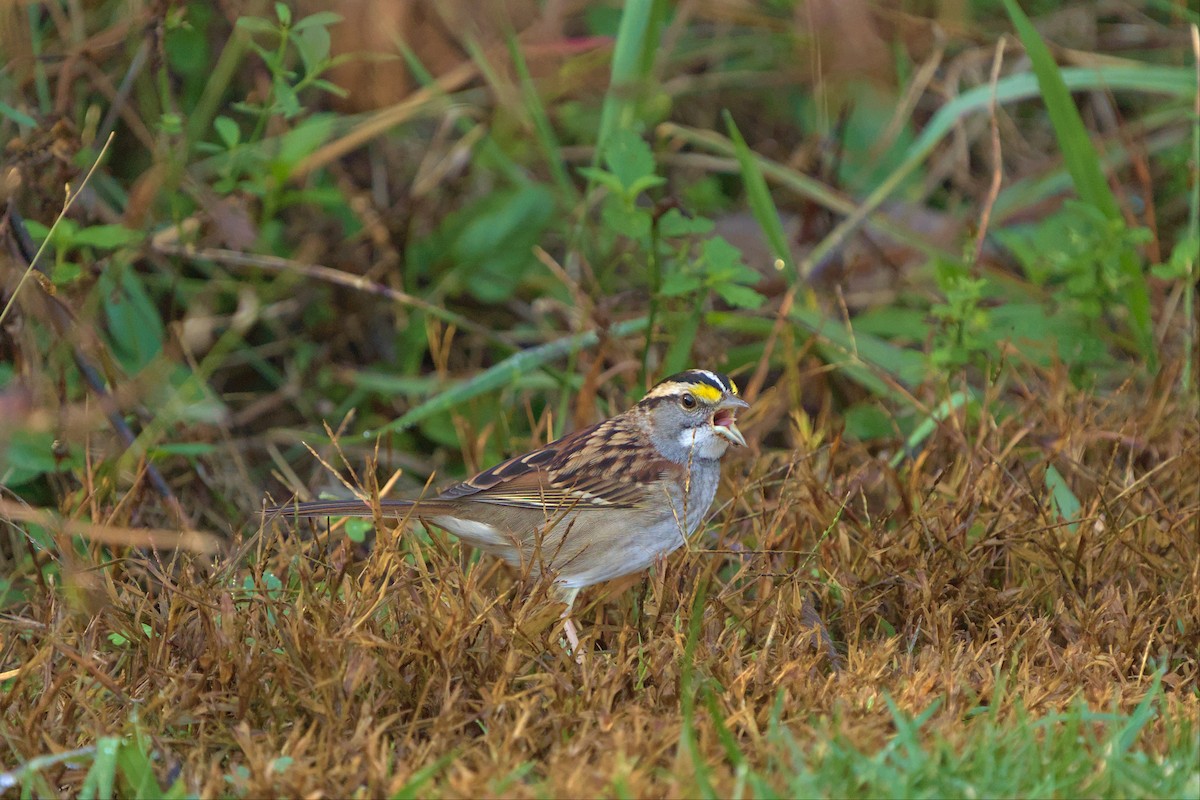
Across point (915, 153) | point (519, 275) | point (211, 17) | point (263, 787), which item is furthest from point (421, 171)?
point (263, 787)

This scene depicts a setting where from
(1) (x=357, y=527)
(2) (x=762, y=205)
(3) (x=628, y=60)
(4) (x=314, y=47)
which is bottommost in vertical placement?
(1) (x=357, y=527)

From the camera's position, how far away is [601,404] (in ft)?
18.1

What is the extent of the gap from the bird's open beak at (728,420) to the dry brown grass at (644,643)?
0.52 ft

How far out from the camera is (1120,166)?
715 centimetres

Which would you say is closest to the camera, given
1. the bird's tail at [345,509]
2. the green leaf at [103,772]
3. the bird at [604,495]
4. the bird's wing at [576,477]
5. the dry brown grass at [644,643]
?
the green leaf at [103,772]

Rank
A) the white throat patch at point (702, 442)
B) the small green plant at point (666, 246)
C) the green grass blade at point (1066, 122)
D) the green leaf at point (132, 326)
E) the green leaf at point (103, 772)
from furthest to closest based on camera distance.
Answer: the green leaf at point (132, 326), the green grass blade at point (1066, 122), the small green plant at point (666, 246), the white throat patch at point (702, 442), the green leaf at point (103, 772)

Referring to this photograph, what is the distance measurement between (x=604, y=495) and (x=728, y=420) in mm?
547

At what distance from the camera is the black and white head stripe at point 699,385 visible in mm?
4457

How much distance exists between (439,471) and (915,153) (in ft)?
7.32

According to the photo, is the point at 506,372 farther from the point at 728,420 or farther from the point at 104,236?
the point at 104,236

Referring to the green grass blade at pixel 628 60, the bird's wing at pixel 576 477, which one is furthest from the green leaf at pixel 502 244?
the bird's wing at pixel 576 477

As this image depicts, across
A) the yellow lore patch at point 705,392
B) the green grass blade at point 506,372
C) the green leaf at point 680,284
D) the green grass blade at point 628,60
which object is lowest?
the green grass blade at point 506,372

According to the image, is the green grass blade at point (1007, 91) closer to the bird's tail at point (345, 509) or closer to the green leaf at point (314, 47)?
the green leaf at point (314, 47)

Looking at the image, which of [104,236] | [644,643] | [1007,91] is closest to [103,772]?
[644,643]
